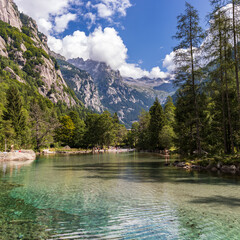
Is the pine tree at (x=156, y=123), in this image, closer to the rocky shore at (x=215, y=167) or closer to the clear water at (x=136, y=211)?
the rocky shore at (x=215, y=167)

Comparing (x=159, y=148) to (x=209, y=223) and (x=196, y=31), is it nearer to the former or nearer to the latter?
(x=196, y=31)

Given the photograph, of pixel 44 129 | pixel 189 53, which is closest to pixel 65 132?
pixel 44 129

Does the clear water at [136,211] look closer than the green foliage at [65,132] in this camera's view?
Yes

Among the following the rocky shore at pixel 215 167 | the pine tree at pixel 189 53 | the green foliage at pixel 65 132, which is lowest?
the rocky shore at pixel 215 167

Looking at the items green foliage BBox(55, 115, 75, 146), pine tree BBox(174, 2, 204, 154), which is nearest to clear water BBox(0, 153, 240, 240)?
pine tree BBox(174, 2, 204, 154)

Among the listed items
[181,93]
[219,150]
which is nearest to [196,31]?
[181,93]

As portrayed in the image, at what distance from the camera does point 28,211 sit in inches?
353

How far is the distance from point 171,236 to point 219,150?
25.2 meters

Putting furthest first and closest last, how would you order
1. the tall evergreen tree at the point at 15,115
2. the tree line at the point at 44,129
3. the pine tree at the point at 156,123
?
the pine tree at the point at 156,123 → the tall evergreen tree at the point at 15,115 → the tree line at the point at 44,129

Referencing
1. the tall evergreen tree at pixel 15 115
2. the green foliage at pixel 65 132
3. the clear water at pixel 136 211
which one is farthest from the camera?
the green foliage at pixel 65 132

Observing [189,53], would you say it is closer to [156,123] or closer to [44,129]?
[156,123]

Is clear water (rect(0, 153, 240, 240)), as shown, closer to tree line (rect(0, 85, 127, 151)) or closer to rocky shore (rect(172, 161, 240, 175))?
rocky shore (rect(172, 161, 240, 175))

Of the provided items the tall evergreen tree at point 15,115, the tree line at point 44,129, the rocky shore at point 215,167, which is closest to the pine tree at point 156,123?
the tree line at point 44,129

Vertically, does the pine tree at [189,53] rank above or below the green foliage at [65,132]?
above
